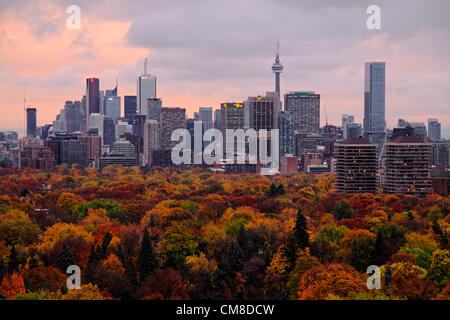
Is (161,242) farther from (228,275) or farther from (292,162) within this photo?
(292,162)

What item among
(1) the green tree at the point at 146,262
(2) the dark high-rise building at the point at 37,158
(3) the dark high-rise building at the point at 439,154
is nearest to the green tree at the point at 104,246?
(1) the green tree at the point at 146,262

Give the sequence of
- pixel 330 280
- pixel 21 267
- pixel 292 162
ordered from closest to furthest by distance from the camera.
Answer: pixel 330 280 < pixel 21 267 < pixel 292 162

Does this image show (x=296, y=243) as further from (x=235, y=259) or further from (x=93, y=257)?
(x=93, y=257)

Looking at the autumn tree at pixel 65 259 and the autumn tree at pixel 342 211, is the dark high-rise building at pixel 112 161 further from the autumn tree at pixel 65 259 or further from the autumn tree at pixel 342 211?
the autumn tree at pixel 65 259

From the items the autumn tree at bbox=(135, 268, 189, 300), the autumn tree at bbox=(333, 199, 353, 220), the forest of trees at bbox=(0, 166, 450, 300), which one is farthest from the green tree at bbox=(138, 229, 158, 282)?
the autumn tree at bbox=(333, 199, 353, 220)

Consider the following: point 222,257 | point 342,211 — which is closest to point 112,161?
point 342,211

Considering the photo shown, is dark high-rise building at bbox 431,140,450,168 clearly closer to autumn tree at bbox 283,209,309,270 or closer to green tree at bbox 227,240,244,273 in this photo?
autumn tree at bbox 283,209,309,270
